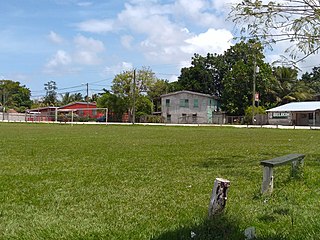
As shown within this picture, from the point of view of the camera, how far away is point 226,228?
14.0 ft

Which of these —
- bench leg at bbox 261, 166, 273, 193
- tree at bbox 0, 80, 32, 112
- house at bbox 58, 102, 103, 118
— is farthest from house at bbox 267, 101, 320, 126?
tree at bbox 0, 80, 32, 112

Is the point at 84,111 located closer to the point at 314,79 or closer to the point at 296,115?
the point at 296,115

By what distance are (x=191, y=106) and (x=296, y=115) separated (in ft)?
62.0

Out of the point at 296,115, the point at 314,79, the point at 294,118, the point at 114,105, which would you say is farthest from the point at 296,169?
the point at 114,105

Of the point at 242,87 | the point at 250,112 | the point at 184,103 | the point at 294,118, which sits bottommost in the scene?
the point at 294,118

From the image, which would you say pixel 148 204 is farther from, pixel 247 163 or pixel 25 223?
pixel 247 163

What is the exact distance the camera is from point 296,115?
5750 cm

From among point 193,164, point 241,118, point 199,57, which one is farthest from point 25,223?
point 199,57

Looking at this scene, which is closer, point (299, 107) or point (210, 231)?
point (210, 231)

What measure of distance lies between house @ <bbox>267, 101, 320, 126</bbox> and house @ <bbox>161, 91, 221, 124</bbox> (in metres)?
13.1

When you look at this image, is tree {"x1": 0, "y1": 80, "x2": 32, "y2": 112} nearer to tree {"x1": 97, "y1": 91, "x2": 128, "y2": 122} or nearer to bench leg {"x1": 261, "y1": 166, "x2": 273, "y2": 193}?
tree {"x1": 97, "y1": 91, "x2": 128, "y2": 122}

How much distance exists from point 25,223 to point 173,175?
392cm

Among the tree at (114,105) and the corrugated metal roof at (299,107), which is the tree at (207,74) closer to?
the tree at (114,105)

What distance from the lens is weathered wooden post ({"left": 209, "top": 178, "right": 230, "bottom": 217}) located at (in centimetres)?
420
